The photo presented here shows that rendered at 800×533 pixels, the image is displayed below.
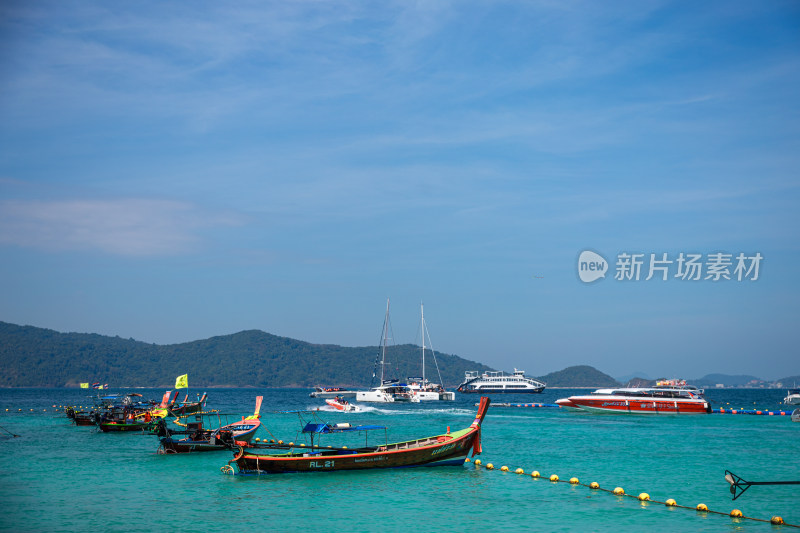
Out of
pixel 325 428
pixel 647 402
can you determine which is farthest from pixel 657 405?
pixel 325 428

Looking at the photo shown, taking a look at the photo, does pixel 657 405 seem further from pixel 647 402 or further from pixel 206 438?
pixel 206 438

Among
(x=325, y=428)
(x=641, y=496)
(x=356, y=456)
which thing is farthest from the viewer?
(x=325, y=428)

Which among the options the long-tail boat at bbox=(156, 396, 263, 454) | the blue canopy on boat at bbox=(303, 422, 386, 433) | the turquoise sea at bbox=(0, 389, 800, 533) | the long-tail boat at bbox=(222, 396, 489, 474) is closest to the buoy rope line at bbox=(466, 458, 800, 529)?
the turquoise sea at bbox=(0, 389, 800, 533)

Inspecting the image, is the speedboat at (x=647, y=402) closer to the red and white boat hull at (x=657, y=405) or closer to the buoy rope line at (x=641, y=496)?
the red and white boat hull at (x=657, y=405)

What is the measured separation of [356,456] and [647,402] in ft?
197

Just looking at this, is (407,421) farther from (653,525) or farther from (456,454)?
(653,525)

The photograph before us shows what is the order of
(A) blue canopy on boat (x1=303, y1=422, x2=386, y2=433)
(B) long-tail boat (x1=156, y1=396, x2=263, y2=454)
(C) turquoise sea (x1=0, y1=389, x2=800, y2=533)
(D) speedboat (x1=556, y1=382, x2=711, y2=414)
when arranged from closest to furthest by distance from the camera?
(C) turquoise sea (x1=0, y1=389, x2=800, y2=533), (A) blue canopy on boat (x1=303, y1=422, x2=386, y2=433), (B) long-tail boat (x1=156, y1=396, x2=263, y2=454), (D) speedboat (x1=556, y1=382, x2=711, y2=414)

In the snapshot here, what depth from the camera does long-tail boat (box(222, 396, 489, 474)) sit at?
33281mm

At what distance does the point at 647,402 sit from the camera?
84375 millimetres

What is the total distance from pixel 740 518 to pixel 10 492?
29529mm

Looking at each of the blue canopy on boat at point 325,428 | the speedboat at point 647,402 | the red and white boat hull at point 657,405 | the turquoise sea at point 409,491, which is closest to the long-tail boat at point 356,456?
the blue canopy on boat at point 325,428

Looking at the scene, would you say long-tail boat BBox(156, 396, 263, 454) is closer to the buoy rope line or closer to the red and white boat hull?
the buoy rope line

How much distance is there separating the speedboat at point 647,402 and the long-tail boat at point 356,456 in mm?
53035

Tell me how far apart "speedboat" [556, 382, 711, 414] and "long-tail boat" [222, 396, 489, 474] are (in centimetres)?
5303
